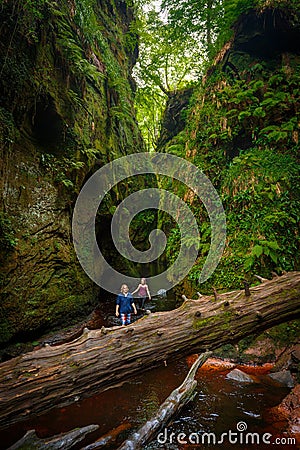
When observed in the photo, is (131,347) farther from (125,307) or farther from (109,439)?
(125,307)

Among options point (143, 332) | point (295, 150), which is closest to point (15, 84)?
point (143, 332)

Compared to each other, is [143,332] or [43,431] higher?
[143,332]

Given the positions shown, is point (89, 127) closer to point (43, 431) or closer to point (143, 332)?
point (143, 332)

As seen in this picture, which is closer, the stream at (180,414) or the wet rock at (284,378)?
the stream at (180,414)

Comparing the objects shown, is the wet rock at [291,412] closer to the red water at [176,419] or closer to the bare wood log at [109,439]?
the red water at [176,419]

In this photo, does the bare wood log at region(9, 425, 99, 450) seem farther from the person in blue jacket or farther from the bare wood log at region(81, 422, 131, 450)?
the person in blue jacket

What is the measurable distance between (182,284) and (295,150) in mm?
5760

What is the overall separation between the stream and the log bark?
0.44 m

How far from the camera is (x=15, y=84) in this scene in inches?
254

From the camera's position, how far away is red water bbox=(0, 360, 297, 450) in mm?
3639
